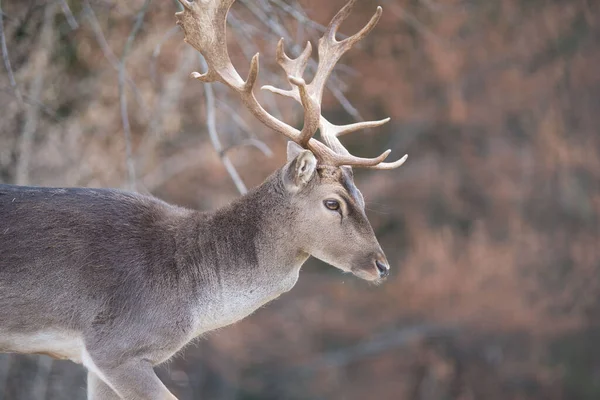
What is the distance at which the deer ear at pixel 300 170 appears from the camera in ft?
19.1

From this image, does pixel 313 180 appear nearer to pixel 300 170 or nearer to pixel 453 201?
pixel 300 170

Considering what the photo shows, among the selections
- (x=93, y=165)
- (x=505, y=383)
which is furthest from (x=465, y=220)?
(x=93, y=165)

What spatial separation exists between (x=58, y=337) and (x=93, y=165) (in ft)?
22.3

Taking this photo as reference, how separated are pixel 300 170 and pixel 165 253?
3.08 feet

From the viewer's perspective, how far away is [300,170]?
5.87 metres

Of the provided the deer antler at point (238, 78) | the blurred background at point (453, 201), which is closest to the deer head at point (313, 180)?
the deer antler at point (238, 78)

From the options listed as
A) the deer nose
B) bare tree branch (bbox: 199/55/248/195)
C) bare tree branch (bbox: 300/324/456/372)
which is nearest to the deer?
the deer nose

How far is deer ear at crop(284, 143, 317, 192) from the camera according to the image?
19.1ft

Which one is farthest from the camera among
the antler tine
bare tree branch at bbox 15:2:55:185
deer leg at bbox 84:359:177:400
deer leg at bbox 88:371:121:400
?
bare tree branch at bbox 15:2:55:185

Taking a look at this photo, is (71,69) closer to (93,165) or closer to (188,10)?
(93,165)

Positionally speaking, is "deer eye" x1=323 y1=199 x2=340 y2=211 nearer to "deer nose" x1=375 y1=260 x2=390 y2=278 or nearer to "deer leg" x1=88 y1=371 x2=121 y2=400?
"deer nose" x1=375 y1=260 x2=390 y2=278

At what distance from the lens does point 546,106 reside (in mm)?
14375

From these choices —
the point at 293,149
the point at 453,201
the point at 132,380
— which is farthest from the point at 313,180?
the point at 453,201

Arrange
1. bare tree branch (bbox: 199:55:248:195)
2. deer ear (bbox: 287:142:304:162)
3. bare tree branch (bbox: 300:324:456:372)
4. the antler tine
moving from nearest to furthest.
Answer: the antler tine, deer ear (bbox: 287:142:304:162), bare tree branch (bbox: 199:55:248:195), bare tree branch (bbox: 300:324:456:372)
